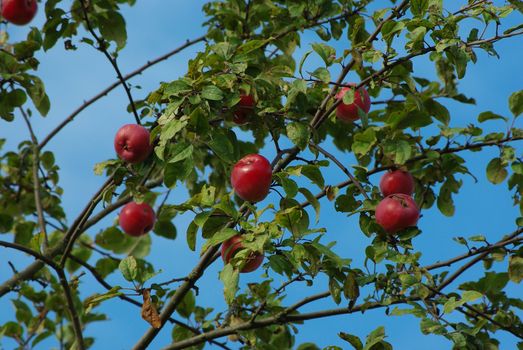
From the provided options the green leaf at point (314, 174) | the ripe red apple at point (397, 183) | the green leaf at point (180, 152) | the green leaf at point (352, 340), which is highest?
the ripe red apple at point (397, 183)

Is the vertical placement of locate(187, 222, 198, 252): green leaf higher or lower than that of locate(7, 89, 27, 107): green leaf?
lower

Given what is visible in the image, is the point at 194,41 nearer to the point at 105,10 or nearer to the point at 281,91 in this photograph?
the point at 105,10

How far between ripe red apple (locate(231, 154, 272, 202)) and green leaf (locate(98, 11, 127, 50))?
5.48 feet

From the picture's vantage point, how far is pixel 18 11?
475 centimetres

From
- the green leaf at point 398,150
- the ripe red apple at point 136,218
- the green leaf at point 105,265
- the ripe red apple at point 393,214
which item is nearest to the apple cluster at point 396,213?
the ripe red apple at point 393,214

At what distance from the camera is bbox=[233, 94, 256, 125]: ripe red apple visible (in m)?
2.87

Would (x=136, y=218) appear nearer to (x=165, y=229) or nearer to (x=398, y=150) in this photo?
(x=165, y=229)

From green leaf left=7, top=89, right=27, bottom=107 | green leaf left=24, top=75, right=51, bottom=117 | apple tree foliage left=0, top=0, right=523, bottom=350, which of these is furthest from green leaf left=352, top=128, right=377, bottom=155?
green leaf left=7, top=89, right=27, bottom=107

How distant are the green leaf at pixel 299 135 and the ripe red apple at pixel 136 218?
1.90 meters

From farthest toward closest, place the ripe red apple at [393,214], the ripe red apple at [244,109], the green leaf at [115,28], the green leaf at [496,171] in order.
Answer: the green leaf at [115,28], the green leaf at [496,171], the ripe red apple at [244,109], the ripe red apple at [393,214]

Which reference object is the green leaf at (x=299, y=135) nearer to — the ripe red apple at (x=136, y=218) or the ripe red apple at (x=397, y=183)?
the ripe red apple at (x=397, y=183)

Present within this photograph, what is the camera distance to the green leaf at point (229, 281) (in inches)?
94.0

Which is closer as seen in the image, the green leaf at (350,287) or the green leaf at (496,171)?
the green leaf at (350,287)

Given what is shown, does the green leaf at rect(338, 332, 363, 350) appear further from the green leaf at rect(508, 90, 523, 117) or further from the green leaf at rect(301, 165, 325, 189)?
the green leaf at rect(508, 90, 523, 117)
